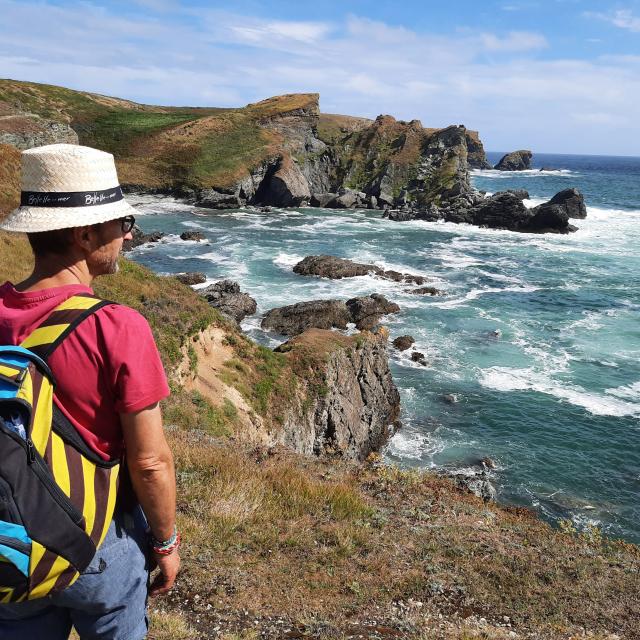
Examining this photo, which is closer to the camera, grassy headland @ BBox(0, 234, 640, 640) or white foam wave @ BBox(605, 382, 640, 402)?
grassy headland @ BBox(0, 234, 640, 640)

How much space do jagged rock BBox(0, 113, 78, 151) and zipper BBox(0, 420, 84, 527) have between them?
2672 inches

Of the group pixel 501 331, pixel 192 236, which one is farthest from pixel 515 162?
pixel 501 331

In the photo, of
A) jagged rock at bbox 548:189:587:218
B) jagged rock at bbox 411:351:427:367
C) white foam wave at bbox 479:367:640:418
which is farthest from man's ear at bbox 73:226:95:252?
jagged rock at bbox 548:189:587:218

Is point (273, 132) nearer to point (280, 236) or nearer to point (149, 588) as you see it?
point (280, 236)

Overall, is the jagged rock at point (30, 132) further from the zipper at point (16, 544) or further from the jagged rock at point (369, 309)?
the zipper at point (16, 544)

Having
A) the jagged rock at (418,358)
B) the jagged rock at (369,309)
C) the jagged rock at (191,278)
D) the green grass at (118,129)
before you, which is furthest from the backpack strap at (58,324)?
the green grass at (118,129)

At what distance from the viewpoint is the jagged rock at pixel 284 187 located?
86.6 metres

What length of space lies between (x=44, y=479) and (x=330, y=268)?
149ft

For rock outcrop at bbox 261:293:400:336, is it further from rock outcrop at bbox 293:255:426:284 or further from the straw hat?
the straw hat

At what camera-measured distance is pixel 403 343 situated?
32.5 meters

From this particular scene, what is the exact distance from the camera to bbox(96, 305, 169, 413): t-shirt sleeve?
240cm

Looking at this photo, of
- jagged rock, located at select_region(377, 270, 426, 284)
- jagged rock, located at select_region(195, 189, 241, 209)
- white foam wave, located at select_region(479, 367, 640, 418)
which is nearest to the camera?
white foam wave, located at select_region(479, 367, 640, 418)

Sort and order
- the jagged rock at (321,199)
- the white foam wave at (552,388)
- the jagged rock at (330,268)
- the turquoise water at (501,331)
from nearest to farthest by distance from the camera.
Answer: the turquoise water at (501,331)
the white foam wave at (552,388)
the jagged rock at (330,268)
the jagged rock at (321,199)

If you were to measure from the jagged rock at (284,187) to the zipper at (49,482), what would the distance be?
86854 millimetres
